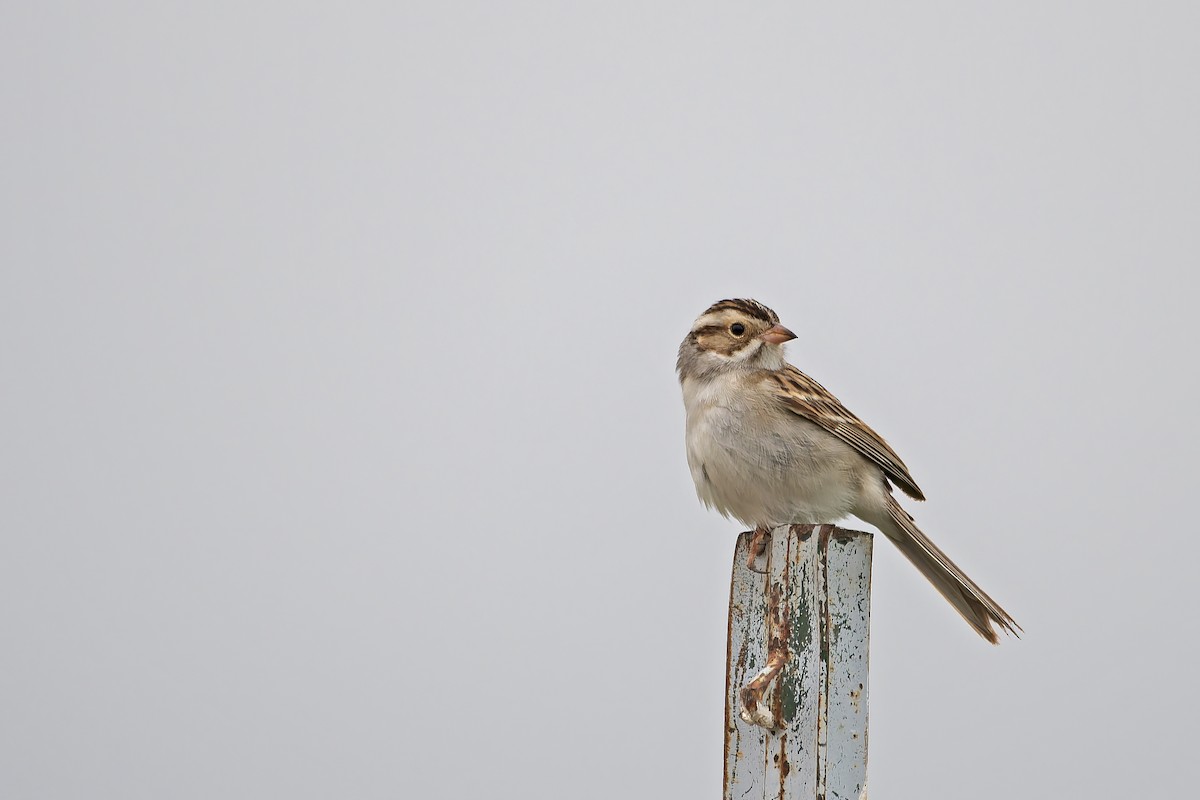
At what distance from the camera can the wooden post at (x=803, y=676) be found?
368 centimetres

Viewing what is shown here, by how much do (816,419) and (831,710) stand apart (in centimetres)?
317

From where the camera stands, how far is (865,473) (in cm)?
688

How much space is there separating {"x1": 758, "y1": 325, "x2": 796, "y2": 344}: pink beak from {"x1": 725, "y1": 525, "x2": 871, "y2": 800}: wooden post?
3.27 metres

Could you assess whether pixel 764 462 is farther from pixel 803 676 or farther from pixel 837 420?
pixel 803 676

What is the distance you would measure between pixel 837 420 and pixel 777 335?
70 centimetres

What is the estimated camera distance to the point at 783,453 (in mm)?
6473

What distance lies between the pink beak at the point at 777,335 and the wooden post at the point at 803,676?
327cm

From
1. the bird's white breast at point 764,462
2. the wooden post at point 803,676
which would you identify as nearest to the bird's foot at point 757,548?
the wooden post at point 803,676

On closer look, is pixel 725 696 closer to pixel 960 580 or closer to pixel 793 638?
pixel 793 638

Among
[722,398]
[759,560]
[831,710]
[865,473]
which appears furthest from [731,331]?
[831,710]

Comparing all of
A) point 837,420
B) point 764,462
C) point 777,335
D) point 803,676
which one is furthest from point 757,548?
point 777,335

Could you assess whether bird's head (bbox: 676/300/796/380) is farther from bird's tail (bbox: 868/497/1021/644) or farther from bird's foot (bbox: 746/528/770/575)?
bird's foot (bbox: 746/528/770/575)

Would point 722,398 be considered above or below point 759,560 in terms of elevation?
above

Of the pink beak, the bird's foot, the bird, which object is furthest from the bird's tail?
the bird's foot
